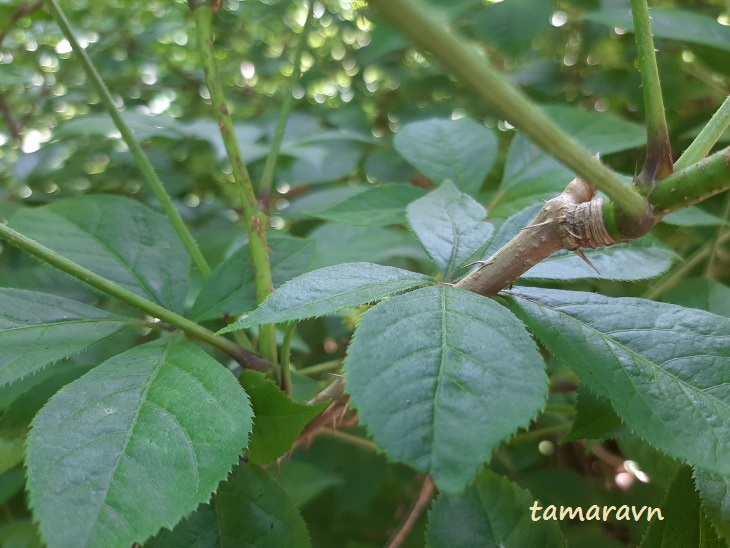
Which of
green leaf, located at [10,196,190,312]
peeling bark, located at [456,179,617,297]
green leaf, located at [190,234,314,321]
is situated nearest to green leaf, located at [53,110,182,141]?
green leaf, located at [10,196,190,312]

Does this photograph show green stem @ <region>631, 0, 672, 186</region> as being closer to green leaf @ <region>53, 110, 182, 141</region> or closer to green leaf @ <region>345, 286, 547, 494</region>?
green leaf @ <region>345, 286, 547, 494</region>

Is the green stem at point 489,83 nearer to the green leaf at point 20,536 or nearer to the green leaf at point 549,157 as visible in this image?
the green leaf at point 549,157

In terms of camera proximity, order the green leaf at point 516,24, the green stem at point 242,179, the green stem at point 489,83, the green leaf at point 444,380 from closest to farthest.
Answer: the green stem at point 489,83 → the green leaf at point 444,380 → the green stem at point 242,179 → the green leaf at point 516,24

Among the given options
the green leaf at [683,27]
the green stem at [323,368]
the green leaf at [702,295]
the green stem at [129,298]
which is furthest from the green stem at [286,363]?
the green leaf at [683,27]

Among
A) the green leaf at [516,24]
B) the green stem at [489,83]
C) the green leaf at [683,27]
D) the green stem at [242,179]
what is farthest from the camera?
the green leaf at [516,24]

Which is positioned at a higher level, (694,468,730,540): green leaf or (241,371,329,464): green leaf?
(694,468,730,540): green leaf

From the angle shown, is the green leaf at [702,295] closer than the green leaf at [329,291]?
No

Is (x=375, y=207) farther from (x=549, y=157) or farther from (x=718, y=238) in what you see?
(x=718, y=238)
